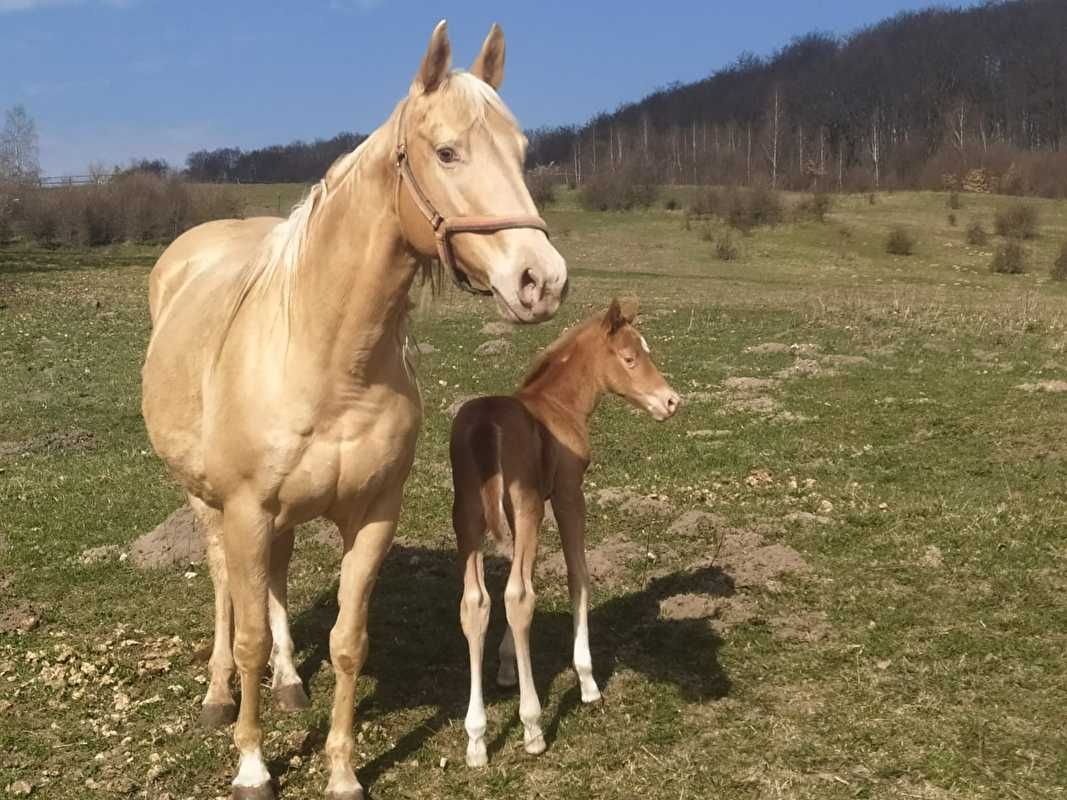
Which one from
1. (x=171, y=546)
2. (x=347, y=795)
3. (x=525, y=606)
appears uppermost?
(x=525, y=606)

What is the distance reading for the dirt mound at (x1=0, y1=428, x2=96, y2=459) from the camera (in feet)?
36.0

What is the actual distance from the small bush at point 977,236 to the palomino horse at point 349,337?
46017 mm

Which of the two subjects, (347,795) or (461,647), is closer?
(347,795)

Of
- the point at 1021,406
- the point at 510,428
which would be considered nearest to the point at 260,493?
the point at 510,428

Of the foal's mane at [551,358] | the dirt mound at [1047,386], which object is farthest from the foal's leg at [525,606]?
the dirt mound at [1047,386]

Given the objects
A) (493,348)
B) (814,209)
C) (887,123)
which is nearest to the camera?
(493,348)

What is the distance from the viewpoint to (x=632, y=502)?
28.3 feet

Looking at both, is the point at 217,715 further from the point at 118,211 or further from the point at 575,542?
the point at 118,211

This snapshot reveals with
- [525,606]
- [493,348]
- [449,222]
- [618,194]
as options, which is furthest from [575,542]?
[618,194]

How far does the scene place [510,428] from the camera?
4.87 metres

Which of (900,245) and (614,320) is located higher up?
(614,320)

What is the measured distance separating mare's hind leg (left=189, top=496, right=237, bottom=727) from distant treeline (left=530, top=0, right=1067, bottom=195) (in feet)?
226

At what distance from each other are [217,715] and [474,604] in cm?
154

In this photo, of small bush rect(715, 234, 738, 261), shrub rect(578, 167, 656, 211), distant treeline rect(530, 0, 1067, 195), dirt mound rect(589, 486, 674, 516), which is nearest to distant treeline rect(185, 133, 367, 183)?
distant treeline rect(530, 0, 1067, 195)
